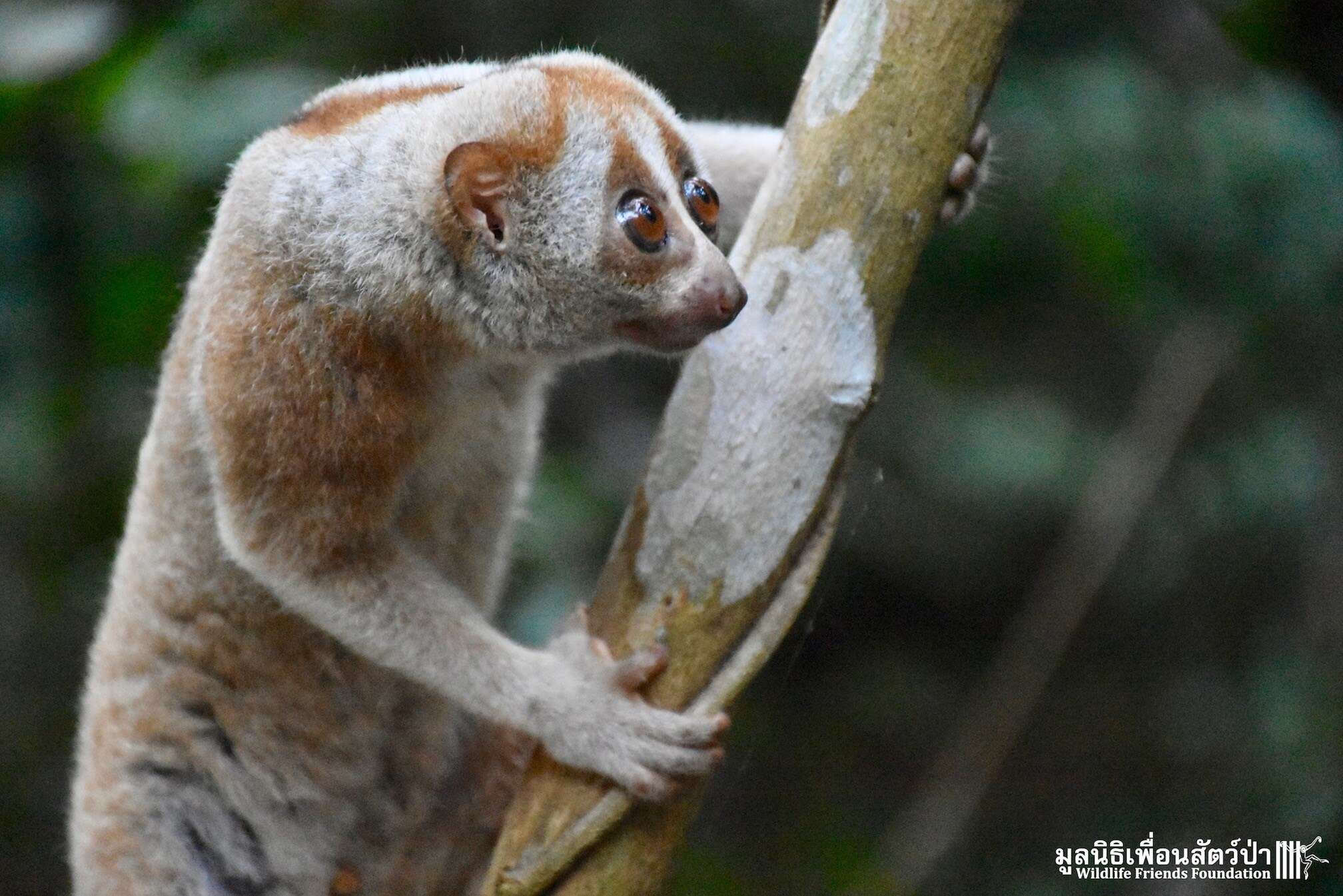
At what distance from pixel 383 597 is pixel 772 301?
0.90m

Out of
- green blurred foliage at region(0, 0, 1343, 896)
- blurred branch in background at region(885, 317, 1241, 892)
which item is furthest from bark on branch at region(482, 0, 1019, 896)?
blurred branch in background at region(885, 317, 1241, 892)

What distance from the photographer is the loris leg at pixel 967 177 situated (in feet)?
7.54

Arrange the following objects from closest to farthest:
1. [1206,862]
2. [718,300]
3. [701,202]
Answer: [718,300], [701,202], [1206,862]

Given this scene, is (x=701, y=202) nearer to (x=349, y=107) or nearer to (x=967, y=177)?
(x=967, y=177)

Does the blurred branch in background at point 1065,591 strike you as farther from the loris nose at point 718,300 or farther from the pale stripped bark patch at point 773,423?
the loris nose at point 718,300

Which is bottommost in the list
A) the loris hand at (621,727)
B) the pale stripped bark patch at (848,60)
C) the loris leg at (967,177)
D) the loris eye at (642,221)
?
the loris hand at (621,727)

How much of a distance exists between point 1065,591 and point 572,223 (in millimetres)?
2898

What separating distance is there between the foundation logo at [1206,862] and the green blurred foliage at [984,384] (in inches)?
2.8

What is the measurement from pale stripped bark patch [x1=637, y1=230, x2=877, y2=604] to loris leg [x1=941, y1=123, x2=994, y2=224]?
0.96ft

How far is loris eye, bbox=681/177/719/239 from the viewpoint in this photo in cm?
226

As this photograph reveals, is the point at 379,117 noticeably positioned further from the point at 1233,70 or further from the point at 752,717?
the point at 752,717

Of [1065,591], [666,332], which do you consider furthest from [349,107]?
[1065,591]

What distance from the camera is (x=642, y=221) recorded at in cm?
212

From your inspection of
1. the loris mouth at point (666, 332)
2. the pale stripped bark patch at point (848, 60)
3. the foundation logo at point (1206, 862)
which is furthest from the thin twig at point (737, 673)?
the foundation logo at point (1206, 862)
